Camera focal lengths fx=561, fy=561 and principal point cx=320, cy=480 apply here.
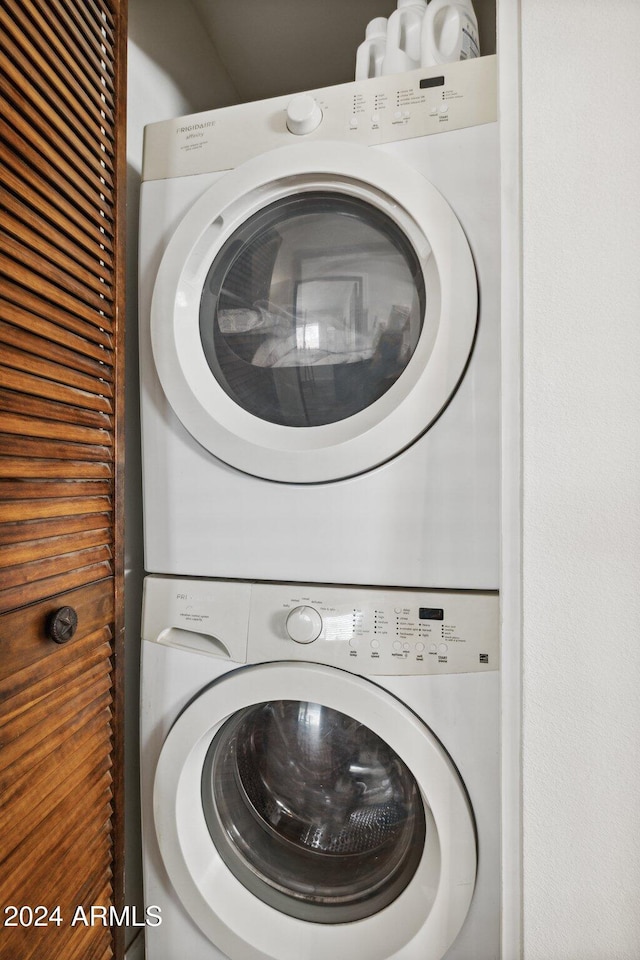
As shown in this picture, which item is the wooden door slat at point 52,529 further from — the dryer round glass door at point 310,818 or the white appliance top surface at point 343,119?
the white appliance top surface at point 343,119

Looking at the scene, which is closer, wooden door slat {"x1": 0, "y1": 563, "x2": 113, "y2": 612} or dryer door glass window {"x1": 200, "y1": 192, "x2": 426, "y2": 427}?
wooden door slat {"x1": 0, "y1": 563, "x2": 113, "y2": 612}

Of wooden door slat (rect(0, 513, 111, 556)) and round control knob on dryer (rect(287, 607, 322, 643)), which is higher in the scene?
wooden door slat (rect(0, 513, 111, 556))

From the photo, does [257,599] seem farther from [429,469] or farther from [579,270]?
[579,270]

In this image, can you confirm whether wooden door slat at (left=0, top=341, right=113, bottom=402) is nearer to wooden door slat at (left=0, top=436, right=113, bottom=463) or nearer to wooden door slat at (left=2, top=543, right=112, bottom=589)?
wooden door slat at (left=0, top=436, right=113, bottom=463)

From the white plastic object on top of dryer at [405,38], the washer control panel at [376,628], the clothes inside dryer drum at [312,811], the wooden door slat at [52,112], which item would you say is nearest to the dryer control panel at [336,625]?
the washer control panel at [376,628]

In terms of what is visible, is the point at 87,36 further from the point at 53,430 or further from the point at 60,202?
the point at 53,430

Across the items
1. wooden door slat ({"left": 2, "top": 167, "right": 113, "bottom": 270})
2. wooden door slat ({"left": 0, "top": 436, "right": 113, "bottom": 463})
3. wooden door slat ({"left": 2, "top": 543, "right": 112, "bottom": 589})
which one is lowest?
wooden door slat ({"left": 2, "top": 543, "right": 112, "bottom": 589})

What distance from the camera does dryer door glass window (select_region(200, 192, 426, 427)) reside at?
3.14 ft

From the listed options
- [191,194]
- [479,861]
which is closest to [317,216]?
[191,194]

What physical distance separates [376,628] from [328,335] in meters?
0.51

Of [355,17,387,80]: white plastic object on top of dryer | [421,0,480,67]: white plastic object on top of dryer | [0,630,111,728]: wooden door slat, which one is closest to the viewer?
[0,630,111,728]: wooden door slat

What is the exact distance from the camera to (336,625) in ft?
3.13

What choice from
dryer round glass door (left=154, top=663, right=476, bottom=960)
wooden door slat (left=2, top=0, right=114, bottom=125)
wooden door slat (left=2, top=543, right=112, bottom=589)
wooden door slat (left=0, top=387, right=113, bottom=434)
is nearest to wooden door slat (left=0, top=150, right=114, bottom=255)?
wooden door slat (left=2, top=0, right=114, bottom=125)

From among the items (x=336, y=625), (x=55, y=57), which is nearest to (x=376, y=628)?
(x=336, y=625)
